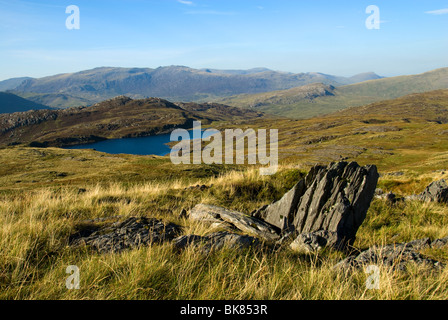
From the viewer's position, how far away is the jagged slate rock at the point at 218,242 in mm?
5195

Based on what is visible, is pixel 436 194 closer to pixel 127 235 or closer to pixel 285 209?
Result: pixel 285 209

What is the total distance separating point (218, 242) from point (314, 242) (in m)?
2.18

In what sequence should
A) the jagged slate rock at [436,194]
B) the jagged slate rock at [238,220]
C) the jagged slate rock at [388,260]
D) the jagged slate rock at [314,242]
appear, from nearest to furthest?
the jagged slate rock at [388,260]
the jagged slate rock at [314,242]
the jagged slate rock at [238,220]
the jagged slate rock at [436,194]

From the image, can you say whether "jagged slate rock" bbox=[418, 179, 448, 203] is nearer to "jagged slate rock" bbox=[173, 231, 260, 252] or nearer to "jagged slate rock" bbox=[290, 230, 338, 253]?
"jagged slate rock" bbox=[290, 230, 338, 253]

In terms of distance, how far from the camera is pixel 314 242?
591 cm

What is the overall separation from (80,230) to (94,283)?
2.87m

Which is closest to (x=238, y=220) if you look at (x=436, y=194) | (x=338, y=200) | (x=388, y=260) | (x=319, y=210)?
(x=319, y=210)

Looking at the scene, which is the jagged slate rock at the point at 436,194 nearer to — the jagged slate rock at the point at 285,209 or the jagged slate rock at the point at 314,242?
the jagged slate rock at the point at 285,209

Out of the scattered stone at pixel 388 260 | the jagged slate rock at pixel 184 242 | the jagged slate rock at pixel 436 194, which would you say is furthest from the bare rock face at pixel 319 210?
the jagged slate rock at pixel 436 194

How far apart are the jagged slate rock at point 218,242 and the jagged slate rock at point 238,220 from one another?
4.88ft

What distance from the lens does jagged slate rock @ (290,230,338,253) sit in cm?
579

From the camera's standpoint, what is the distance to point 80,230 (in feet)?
20.3
